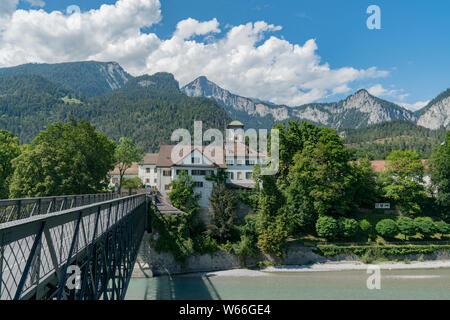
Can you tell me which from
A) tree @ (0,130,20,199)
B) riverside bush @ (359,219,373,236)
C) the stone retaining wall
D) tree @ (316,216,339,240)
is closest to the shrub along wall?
the stone retaining wall

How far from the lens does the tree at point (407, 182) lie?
42.4m

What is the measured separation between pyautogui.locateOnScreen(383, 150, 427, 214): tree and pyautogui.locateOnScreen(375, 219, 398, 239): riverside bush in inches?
226

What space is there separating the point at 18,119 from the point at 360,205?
652ft

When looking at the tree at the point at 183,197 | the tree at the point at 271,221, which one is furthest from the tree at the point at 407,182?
the tree at the point at 183,197

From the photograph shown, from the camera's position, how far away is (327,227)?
121ft

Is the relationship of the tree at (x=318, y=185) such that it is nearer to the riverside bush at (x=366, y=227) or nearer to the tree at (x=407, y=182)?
the riverside bush at (x=366, y=227)

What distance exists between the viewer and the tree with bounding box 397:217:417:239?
38312mm

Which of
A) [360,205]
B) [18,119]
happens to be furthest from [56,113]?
[360,205]

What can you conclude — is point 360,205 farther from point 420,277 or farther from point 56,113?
point 56,113

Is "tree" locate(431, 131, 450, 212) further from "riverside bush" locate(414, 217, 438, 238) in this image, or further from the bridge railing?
the bridge railing

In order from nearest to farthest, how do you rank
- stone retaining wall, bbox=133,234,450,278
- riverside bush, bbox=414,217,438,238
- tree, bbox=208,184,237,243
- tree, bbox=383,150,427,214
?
stone retaining wall, bbox=133,234,450,278, tree, bbox=208,184,237,243, riverside bush, bbox=414,217,438,238, tree, bbox=383,150,427,214

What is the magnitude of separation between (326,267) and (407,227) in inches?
497

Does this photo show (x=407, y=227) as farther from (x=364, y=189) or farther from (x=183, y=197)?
(x=183, y=197)
